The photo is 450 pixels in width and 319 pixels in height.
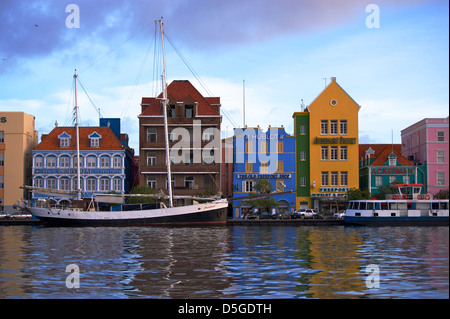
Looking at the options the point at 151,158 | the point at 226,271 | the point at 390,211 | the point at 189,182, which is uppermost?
the point at 151,158

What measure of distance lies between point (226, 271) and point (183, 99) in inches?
2782

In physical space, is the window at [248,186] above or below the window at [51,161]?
below

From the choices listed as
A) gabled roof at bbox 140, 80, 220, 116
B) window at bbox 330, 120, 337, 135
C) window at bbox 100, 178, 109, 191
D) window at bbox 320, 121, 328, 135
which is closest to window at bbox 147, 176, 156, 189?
window at bbox 100, 178, 109, 191

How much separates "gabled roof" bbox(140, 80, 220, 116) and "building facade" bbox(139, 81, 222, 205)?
0.16 m

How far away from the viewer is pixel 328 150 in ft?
308

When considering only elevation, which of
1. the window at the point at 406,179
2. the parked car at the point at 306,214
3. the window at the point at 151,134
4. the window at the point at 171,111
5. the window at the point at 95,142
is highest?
the window at the point at 171,111

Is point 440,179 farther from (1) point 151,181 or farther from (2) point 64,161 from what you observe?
(2) point 64,161

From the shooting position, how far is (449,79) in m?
9.66

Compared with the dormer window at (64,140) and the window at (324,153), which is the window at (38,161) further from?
the window at (324,153)

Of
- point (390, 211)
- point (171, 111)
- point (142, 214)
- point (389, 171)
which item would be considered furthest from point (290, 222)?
point (171, 111)

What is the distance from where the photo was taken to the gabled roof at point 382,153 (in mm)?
92812

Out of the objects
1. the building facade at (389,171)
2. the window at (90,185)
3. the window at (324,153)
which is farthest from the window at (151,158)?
the building facade at (389,171)

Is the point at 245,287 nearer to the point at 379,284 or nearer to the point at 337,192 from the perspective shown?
the point at 379,284

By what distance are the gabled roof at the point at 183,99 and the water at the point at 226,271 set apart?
55.6 meters
